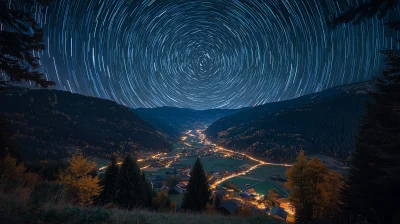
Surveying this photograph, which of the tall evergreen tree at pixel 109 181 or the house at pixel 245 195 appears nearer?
the tall evergreen tree at pixel 109 181

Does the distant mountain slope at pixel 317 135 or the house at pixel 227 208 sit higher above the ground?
the distant mountain slope at pixel 317 135

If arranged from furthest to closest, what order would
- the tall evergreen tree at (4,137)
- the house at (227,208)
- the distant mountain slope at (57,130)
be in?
the distant mountain slope at (57,130) < the house at (227,208) < the tall evergreen tree at (4,137)

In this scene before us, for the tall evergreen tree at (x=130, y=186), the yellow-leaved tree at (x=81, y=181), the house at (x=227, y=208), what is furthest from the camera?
the house at (x=227, y=208)

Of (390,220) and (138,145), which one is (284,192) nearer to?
(390,220)

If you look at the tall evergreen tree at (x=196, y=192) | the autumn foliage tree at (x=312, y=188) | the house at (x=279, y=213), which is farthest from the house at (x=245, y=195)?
the autumn foliage tree at (x=312, y=188)

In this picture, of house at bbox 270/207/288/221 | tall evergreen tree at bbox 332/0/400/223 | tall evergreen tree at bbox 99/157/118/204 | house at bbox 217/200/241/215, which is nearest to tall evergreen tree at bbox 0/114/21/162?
tall evergreen tree at bbox 99/157/118/204

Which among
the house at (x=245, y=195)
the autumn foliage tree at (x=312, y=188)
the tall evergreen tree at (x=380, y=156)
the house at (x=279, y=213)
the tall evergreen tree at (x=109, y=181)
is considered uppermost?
the tall evergreen tree at (x=380, y=156)

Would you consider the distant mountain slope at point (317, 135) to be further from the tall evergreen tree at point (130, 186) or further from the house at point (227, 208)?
the tall evergreen tree at point (130, 186)

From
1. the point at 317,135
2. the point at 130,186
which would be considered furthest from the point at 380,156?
the point at 317,135
